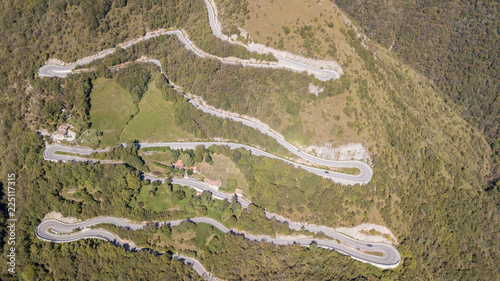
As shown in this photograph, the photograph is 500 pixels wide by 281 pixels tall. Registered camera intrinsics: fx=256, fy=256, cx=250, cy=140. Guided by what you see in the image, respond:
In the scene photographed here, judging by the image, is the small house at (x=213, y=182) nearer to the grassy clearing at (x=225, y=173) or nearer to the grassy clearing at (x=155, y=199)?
the grassy clearing at (x=225, y=173)

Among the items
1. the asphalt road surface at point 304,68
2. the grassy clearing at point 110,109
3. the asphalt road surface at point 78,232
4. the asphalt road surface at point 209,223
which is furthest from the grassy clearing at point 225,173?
the asphalt road surface at point 304,68

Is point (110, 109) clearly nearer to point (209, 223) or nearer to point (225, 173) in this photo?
point (225, 173)

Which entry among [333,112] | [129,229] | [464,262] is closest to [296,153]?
[333,112]

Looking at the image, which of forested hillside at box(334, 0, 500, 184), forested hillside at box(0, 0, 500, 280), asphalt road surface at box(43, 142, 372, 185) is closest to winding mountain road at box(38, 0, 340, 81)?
forested hillside at box(0, 0, 500, 280)

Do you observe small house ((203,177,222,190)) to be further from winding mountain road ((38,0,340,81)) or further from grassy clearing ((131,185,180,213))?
winding mountain road ((38,0,340,81))

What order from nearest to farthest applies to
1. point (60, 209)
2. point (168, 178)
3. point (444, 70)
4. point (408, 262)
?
point (408, 262) < point (60, 209) < point (168, 178) < point (444, 70)

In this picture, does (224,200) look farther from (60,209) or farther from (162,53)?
(162,53)

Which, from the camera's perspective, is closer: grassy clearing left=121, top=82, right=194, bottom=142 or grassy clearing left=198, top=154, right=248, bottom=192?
grassy clearing left=198, top=154, right=248, bottom=192
